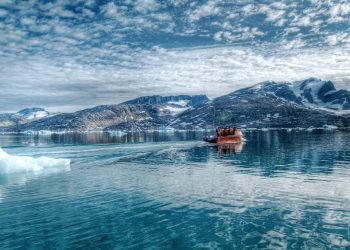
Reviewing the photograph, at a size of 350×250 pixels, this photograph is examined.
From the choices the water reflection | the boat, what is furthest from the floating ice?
the boat

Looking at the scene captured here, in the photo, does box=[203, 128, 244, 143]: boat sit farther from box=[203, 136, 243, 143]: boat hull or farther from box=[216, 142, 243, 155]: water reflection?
box=[216, 142, 243, 155]: water reflection

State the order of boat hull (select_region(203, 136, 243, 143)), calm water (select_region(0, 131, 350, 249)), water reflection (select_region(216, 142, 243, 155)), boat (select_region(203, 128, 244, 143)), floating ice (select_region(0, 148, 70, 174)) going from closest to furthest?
calm water (select_region(0, 131, 350, 249)) < floating ice (select_region(0, 148, 70, 174)) < water reflection (select_region(216, 142, 243, 155)) < boat hull (select_region(203, 136, 243, 143)) < boat (select_region(203, 128, 244, 143))

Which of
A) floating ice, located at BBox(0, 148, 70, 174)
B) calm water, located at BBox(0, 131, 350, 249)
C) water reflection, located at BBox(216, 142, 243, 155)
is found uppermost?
floating ice, located at BBox(0, 148, 70, 174)

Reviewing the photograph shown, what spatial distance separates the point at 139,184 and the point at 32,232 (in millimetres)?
17185

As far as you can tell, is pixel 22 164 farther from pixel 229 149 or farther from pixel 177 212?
pixel 229 149

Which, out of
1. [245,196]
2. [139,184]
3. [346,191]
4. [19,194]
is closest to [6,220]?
[19,194]

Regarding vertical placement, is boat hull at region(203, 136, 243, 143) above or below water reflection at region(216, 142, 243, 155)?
above

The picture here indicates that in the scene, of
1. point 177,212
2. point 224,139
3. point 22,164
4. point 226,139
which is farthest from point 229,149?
point 177,212

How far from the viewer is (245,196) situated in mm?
29938

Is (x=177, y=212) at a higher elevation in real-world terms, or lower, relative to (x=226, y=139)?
lower

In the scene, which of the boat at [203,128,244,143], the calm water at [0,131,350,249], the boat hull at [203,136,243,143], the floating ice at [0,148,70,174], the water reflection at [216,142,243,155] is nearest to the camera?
the calm water at [0,131,350,249]

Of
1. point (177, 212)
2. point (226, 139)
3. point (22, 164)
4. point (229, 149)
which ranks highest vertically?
point (226, 139)

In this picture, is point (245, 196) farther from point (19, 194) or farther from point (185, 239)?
point (19, 194)

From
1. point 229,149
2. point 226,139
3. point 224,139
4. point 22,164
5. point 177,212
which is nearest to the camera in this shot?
point 177,212
